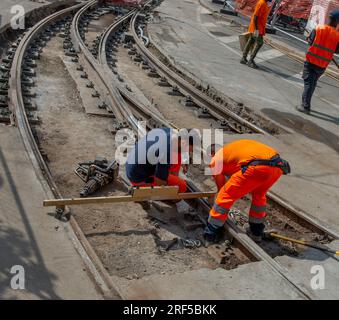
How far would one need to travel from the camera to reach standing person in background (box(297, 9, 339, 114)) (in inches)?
420

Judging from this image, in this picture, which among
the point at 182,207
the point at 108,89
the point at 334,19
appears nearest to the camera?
the point at 182,207

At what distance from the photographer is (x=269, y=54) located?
16.0m

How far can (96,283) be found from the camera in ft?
14.4

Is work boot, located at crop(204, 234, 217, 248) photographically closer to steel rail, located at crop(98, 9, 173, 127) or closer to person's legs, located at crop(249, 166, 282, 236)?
person's legs, located at crop(249, 166, 282, 236)

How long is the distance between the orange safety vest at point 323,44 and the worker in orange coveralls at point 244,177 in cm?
578

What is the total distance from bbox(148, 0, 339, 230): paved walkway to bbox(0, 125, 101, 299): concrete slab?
11.3ft

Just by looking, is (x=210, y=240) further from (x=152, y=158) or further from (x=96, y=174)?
(x=96, y=174)

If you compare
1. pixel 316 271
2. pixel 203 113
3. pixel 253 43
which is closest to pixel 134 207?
pixel 316 271

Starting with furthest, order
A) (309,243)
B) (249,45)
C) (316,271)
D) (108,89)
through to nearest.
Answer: (249,45), (108,89), (309,243), (316,271)

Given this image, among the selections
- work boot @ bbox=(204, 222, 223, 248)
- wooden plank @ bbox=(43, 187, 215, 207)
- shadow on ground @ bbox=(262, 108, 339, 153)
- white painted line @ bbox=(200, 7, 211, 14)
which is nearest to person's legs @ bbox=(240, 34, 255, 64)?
shadow on ground @ bbox=(262, 108, 339, 153)

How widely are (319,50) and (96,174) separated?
6582 mm

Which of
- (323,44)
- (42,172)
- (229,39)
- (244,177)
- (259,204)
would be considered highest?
(323,44)

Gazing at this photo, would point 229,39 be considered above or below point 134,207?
above
